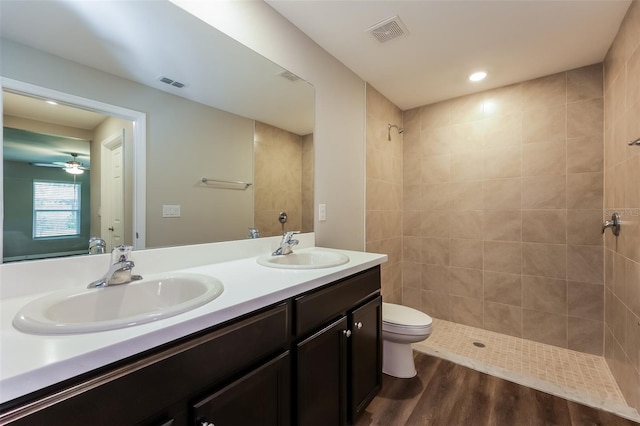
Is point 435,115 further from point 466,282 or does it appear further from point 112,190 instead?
point 112,190

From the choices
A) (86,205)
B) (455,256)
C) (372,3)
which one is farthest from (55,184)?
(455,256)

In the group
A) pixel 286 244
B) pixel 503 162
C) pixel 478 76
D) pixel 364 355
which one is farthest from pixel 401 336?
pixel 478 76

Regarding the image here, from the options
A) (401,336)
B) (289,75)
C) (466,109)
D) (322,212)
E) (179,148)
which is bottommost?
(401,336)

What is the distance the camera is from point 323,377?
3.79 feet

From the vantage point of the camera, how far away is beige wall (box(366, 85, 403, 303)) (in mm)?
2500

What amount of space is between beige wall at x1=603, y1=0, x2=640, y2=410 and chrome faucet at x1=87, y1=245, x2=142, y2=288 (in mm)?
2396

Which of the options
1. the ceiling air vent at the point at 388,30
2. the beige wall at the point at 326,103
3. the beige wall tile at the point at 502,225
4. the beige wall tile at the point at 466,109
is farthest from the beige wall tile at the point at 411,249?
the ceiling air vent at the point at 388,30

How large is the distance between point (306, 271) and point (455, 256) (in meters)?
2.08

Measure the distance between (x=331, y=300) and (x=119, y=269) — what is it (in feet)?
2.66

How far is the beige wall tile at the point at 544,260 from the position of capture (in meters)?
2.24

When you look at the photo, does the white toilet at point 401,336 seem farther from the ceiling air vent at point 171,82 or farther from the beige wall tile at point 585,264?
the ceiling air vent at point 171,82

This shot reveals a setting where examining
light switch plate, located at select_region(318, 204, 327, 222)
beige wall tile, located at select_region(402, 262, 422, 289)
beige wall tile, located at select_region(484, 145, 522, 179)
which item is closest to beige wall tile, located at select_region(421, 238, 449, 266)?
beige wall tile, located at select_region(402, 262, 422, 289)

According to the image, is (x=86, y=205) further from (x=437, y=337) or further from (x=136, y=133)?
(x=437, y=337)

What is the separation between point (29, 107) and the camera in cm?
90
